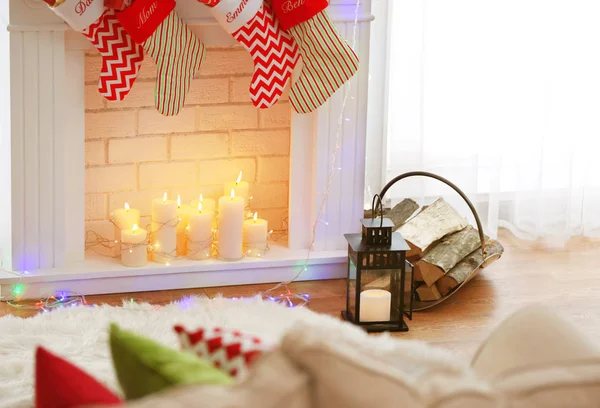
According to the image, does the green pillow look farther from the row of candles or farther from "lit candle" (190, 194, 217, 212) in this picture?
"lit candle" (190, 194, 217, 212)

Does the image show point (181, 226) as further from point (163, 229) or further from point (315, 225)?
point (315, 225)

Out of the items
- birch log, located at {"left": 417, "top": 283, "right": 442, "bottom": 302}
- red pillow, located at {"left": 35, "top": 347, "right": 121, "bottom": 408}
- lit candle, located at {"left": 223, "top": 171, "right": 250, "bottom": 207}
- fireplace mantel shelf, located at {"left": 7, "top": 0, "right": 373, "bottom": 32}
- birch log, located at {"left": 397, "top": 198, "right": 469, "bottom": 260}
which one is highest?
fireplace mantel shelf, located at {"left": 7, "top": 0, "right": 373, "bottom": 32}

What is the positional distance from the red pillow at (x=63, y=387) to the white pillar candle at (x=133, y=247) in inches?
74.8

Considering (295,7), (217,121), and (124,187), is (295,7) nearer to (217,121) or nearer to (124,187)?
(217,121)

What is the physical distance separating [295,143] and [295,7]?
465 millimetres

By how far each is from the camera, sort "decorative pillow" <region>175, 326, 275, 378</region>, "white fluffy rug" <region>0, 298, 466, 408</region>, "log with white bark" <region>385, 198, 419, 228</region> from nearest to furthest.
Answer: "decorative pillow" <region>175, 326, 275, 378</region>
"white fluffy rug" <region>0, 298, 466, 408</region>
"log with white bark" <region>385, 198, 419, 228</region>

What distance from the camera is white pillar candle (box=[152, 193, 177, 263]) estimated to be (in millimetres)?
3037

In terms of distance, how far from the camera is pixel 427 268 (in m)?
3.00

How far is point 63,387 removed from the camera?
1.06 m

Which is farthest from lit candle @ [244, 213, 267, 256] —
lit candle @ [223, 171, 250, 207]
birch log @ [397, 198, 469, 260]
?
birch log @ [397, 198, 469, 260]

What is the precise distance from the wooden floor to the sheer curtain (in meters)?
0.23

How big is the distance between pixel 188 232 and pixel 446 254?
836 mm

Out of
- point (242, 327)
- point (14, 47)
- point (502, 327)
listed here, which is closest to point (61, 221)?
point (14, 47)

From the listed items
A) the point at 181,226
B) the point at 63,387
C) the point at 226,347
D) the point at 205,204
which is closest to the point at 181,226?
the point at 181,226
